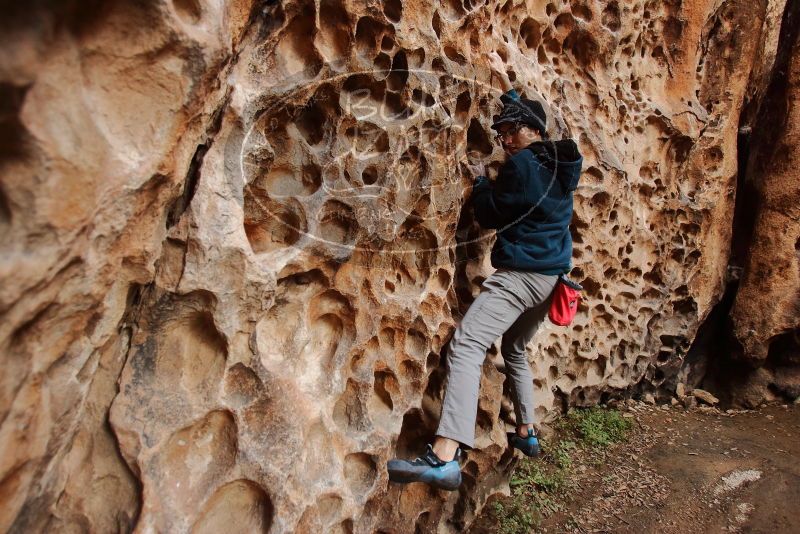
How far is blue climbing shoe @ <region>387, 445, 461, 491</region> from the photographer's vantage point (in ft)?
8.10

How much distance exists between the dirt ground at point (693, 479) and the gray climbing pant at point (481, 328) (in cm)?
114

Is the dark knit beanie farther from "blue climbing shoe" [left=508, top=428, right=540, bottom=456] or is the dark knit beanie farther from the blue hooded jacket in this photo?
"blue climbing shoe" [left=508, top=428, right=540, bottom=456]

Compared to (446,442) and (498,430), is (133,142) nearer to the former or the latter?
(446,442)

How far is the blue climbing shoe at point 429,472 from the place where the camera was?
8.10 ft

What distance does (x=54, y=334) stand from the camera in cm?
160

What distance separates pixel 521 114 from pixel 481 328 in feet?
3.47

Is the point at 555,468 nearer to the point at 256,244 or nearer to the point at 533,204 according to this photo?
the point at 533,204

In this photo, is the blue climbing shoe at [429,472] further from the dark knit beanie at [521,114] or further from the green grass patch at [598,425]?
the green grass patch at [598,425]

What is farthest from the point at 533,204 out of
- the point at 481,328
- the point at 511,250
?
the point at 481,328

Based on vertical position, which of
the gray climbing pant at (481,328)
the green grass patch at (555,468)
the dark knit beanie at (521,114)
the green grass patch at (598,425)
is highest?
the dark knit beanie at (521,114)

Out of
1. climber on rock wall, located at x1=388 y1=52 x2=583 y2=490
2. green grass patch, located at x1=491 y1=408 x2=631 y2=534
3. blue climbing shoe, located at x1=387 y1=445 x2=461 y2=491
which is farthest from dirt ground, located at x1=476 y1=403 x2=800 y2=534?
climber on rock wall, located at x1=388 y1=52 x2=583 y2=490

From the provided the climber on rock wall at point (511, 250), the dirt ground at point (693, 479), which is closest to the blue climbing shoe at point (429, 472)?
the climber on rock wall at point (511, 250)

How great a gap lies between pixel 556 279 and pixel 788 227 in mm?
2656

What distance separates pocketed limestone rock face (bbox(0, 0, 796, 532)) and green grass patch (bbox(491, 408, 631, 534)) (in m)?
0.24
